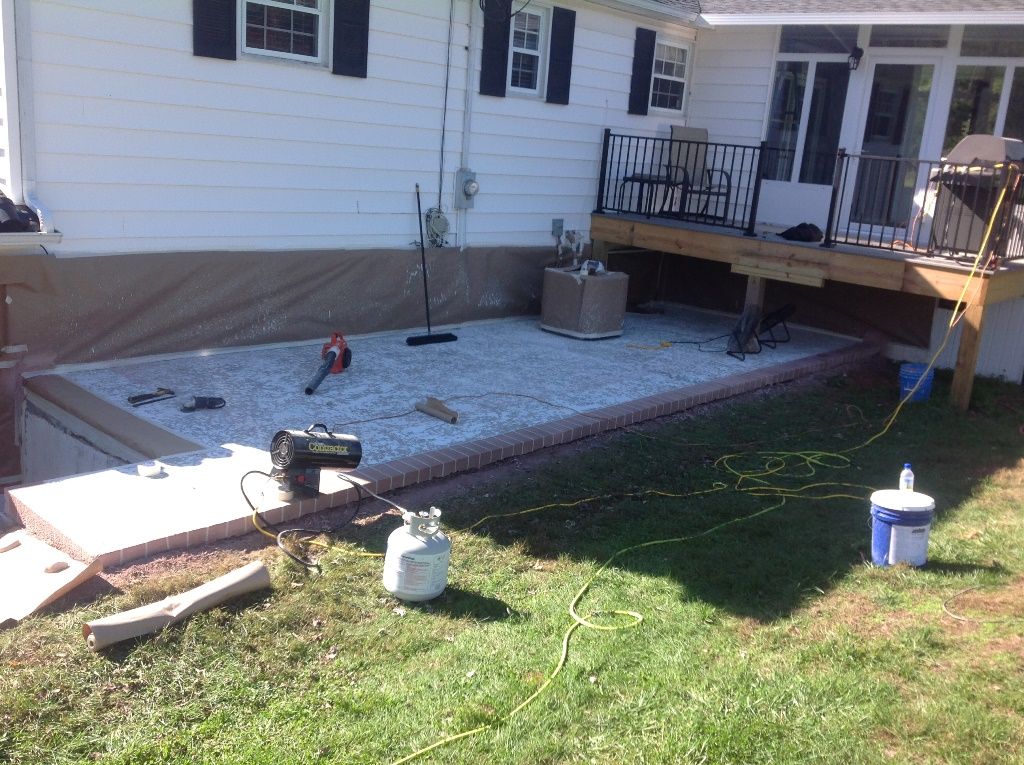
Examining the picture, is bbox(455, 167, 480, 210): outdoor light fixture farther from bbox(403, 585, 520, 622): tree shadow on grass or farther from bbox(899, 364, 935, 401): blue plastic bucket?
bbox(403, 585, 520, 622): tree shadow on grass

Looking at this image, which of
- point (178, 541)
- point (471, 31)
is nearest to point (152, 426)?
point (178, 541)

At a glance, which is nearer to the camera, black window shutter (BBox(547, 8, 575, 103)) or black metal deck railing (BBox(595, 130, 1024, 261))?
black metal deck railing (BBox(595, 130, 1024, 261))

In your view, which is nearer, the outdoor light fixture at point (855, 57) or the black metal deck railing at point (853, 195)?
the black metal deck railing at point (853, 195)

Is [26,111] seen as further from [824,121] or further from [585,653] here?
[824,121]

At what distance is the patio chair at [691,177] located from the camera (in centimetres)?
971

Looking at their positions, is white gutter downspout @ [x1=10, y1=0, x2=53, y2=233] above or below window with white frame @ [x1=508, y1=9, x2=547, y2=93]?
below

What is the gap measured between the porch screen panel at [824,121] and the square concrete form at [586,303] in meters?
2.92

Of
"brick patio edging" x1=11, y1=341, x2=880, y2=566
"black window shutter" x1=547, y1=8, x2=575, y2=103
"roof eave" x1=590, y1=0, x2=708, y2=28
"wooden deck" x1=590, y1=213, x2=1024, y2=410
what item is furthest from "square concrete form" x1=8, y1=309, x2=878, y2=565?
"roof eave" x1=590, y1=0, x2=708, y2=28

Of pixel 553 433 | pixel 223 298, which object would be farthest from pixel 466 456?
pixel 223 298

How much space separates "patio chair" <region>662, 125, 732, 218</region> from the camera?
9.71 m

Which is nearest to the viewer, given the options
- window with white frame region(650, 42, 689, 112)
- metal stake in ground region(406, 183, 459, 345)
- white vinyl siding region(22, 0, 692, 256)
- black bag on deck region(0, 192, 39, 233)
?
black bag on deck region(0, 192, 39, 233)

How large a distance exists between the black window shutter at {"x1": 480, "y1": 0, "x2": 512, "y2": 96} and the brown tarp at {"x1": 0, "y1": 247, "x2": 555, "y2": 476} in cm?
148

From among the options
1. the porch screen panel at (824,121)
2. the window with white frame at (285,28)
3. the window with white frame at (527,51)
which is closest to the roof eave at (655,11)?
the window with white frame at (527,51)

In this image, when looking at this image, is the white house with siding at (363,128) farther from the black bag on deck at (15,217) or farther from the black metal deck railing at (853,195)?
the black metal deck railing at (853,195)
